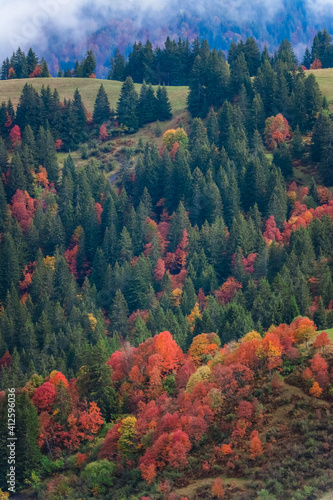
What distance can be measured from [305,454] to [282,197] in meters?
97.8

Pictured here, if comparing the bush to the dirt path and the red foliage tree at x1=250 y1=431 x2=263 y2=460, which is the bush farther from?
the red foliage tree at x1=250 y1=431 x2=263 y2=460

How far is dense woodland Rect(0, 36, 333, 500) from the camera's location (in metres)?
78.6

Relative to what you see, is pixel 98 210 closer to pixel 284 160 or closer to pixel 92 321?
pixel 92 321

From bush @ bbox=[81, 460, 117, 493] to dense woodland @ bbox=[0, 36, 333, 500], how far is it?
24cm

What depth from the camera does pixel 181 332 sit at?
12269cm

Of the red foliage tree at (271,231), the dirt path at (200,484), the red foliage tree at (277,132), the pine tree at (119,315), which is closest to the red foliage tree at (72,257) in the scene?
the pine tree at (119,315)

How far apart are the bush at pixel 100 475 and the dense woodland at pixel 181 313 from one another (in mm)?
242

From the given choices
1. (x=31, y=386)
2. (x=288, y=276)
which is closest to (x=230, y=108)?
(x=288, y=276)

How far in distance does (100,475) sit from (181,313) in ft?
176

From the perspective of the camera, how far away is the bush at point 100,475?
3196 inches

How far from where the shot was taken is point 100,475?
82.4 metres

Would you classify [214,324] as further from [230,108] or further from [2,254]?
[230,108]

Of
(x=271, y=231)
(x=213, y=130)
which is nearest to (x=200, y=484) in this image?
(x=271, y=231)

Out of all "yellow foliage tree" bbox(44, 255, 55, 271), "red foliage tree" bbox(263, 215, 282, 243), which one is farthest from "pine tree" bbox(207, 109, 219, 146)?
"yellow foliage tree" bbox(44, 255, 55, 271)
